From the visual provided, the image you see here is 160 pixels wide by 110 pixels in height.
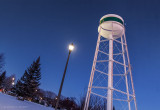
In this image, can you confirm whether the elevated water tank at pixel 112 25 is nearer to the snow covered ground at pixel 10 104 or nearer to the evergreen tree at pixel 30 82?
the snow covered ground at pixel 10 104

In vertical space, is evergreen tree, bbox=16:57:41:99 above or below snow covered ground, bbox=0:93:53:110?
above

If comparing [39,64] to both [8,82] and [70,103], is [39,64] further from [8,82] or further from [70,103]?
[8,82]

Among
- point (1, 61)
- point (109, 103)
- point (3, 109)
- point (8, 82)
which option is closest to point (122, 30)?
point (109, 103)

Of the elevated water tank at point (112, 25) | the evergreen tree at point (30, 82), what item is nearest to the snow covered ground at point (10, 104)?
the evergreen tree at point (30, 82)

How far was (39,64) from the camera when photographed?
2633 cm

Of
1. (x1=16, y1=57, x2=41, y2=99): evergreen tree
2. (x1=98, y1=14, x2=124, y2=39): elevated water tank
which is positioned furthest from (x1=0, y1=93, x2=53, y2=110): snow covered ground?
(x1=98, y1=14, x2=124, y2=39): elevated water tank

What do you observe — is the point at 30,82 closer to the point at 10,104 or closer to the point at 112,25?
the point at 10,104

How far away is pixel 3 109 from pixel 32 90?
10791 mm

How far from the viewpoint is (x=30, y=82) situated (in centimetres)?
2364

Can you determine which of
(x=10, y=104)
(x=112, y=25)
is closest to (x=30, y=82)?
(x=10, y=104)

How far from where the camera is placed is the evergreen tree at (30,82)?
22703mm

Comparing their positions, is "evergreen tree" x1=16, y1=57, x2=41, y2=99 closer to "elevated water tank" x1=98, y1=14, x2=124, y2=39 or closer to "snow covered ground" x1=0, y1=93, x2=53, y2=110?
"snow covered ground" x1=0, y1=93, x2=53, y2=110

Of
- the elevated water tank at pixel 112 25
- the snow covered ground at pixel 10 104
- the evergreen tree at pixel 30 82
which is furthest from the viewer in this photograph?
the evergreen tree at pixel 30 82

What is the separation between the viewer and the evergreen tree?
22.7 metres
